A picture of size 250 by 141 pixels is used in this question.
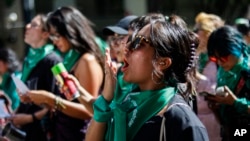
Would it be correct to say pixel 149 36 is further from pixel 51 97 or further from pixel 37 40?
pixel 37 40

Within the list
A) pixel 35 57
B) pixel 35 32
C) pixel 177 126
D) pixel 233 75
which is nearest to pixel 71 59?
pixel 35 57

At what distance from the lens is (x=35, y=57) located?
3.57 m

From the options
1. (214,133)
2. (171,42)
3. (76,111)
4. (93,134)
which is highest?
(171,42)

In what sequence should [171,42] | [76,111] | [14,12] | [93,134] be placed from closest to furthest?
[171,42] → [93,134] → [76,111] → [14,12]

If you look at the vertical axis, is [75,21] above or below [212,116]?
above

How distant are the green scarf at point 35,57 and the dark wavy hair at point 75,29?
35 centimetres

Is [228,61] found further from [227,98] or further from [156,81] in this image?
[156,81]

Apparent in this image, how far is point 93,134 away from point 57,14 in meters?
1.42

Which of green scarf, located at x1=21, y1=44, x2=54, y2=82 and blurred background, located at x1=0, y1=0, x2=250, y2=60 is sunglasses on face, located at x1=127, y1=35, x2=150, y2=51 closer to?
green scarf, located at x1=21, y1=44, x2=54, y2=82

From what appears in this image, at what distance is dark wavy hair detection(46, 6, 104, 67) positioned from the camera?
10.4 ft

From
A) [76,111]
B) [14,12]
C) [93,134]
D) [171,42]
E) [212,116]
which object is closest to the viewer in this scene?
[171,42]

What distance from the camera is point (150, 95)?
71.8 inches

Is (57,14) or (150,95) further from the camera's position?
(57,14)

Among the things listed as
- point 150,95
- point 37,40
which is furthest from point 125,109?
point 37,40
